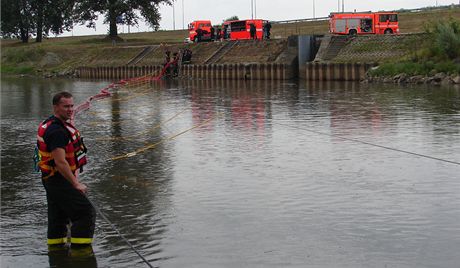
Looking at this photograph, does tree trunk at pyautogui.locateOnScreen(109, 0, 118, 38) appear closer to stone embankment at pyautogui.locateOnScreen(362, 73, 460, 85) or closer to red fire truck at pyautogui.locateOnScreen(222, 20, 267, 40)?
red fire truck at pyautogui.locateOnScreen(222, 20, 267, 40)


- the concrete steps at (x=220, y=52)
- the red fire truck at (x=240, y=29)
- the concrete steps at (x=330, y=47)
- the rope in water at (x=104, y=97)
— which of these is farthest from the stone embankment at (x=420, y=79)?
the red fire truck at (x=240, y=29)

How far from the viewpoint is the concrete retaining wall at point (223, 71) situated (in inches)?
2055

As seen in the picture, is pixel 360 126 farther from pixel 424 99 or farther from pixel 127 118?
pixel 424 99

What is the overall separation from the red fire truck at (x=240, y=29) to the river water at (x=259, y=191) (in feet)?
148

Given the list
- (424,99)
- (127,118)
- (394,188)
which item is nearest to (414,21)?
(424,99)

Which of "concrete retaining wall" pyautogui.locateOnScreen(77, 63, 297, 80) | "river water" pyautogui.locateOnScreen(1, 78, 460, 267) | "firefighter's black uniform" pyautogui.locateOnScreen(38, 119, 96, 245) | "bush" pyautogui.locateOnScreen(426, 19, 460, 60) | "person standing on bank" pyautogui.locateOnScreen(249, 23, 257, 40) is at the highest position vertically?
"person standing on bank" pyautogui.locateOnScreen(249, 23, 257, 40)

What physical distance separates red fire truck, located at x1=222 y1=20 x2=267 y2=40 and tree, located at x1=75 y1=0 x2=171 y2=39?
23710 millimetres

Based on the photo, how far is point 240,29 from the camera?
68875 millimetres

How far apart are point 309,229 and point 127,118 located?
1585 cm

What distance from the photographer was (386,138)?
58.4 ft

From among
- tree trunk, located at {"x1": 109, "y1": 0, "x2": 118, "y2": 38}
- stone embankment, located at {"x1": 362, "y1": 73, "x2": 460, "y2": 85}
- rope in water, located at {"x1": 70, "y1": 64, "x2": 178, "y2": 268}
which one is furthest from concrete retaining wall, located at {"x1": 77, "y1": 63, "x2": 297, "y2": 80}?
tree trunk, located at {"x1": 109, "y1": 0, "x2": 118, "y2": 38}

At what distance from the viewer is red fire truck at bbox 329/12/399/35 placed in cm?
6012

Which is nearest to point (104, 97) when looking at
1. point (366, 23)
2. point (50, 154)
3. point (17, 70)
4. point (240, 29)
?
point (50, 154)

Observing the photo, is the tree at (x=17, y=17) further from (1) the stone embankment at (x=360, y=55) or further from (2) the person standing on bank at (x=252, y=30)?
(1) the stone embankment at (x=360, y=55)
